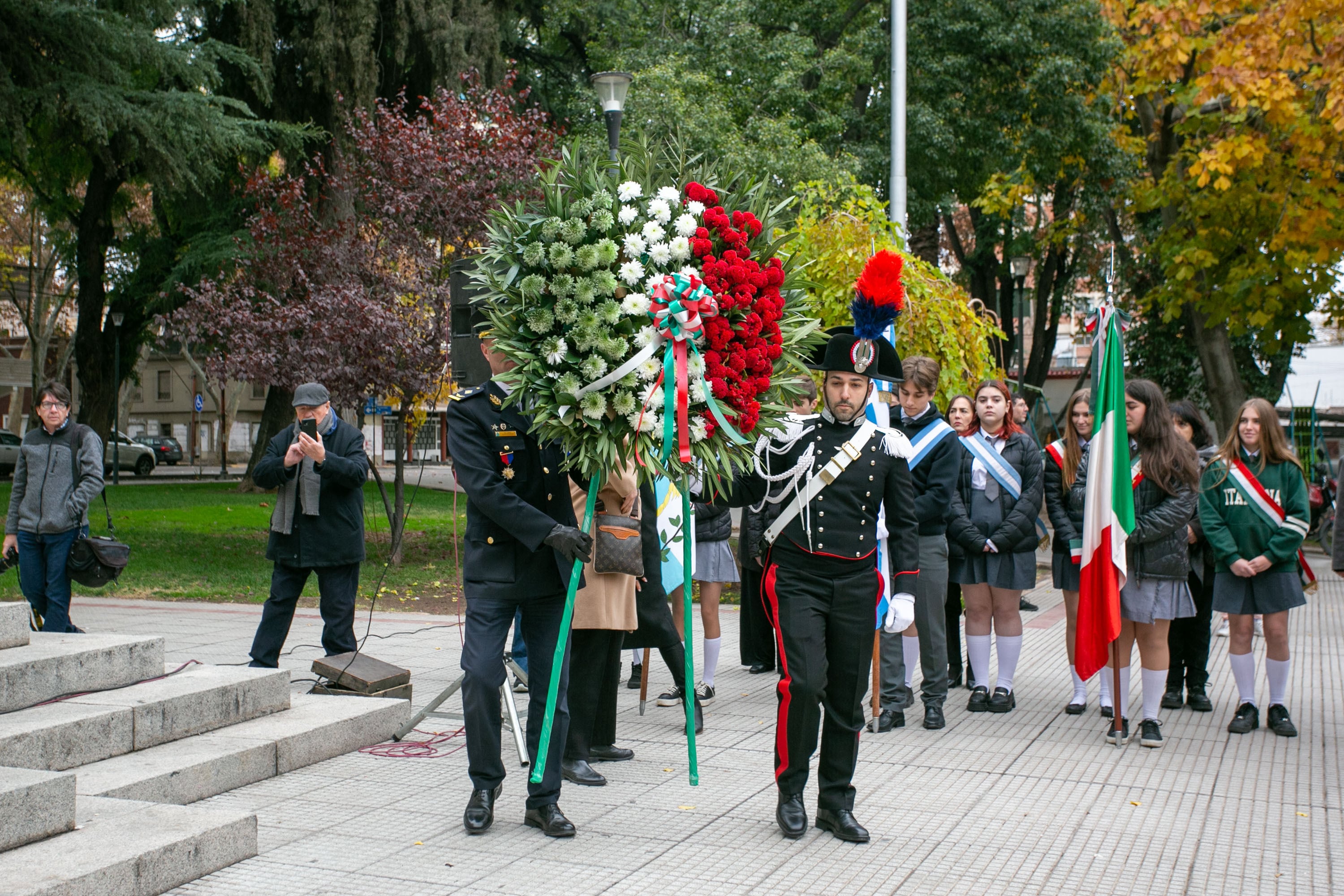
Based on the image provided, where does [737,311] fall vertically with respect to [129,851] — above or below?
above

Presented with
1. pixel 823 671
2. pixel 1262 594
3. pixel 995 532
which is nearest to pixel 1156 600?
pixel 1262 594

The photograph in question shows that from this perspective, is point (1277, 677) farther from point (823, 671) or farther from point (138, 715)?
point (138, 715)

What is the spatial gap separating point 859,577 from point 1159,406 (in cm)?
306

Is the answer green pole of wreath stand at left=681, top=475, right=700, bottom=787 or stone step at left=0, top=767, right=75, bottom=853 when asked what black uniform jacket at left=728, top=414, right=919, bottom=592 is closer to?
green pole of wreath stand at left=681, top=475, right=700, bottom=787

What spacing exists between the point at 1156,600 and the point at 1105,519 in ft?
1.79

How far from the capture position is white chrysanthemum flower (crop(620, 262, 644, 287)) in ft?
15.5

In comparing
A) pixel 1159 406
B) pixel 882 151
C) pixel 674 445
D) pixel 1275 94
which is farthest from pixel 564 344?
pixel 882 151

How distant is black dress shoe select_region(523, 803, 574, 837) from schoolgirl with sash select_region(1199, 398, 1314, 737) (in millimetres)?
4266

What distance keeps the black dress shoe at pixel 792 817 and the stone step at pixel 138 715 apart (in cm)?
290

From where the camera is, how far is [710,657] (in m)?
7.87

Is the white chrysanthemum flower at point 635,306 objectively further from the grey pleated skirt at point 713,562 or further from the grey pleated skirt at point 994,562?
the grey pleated skirt at point 994,562

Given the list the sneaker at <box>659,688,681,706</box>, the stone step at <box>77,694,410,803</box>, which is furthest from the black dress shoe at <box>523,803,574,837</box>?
the sneaker at <box>659,688,681,706</box>

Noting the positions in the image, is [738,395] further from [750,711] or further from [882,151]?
[882,151]

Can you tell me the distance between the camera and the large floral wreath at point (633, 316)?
4.70m
